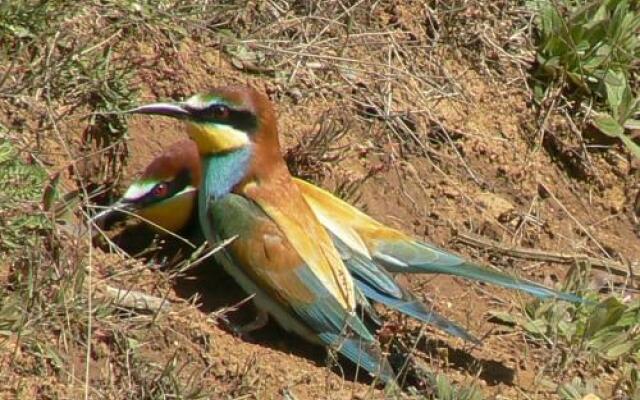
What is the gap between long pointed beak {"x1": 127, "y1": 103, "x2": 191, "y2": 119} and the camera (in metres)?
4.98

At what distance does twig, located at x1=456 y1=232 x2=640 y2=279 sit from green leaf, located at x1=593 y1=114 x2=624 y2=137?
63 centimetres

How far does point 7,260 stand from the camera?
172 inches

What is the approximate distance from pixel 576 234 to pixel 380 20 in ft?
3.73

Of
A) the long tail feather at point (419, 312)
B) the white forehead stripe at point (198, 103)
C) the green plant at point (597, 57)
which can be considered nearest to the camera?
the long tail feather at point (419, 312)

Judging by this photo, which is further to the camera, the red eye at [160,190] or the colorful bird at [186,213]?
the red eye at [160,190]

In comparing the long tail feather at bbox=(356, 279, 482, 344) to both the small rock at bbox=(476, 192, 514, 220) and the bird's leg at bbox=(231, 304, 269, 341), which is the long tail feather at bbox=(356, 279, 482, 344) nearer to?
the bird's leg at bbox=(231, 304, 269, 341)

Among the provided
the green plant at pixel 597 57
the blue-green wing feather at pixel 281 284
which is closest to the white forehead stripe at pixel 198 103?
the blue-green wing feather at pixel 281 284

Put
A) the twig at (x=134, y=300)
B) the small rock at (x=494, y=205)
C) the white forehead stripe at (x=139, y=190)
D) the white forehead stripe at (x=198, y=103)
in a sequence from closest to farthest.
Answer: the twig at (x=134, y=300)
the white forehead stripe at (x=198, y=103)
the white forehead stripe at (x=139, y=190)
the small rock at (x=494, y=205)

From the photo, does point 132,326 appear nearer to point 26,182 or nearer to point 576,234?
point 26,182

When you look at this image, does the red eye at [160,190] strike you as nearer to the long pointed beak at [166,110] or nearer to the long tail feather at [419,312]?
the long pointed beak at [166,110]

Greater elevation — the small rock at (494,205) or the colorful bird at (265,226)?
the colorful bird at (265,226)

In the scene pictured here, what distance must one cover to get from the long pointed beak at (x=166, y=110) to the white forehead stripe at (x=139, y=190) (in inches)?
10.4

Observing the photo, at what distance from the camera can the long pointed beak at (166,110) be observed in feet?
16.3

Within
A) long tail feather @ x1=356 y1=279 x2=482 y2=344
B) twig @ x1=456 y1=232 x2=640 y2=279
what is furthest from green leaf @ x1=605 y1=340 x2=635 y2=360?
twig @ x1=456 y1=232 x2=640 y2=279
